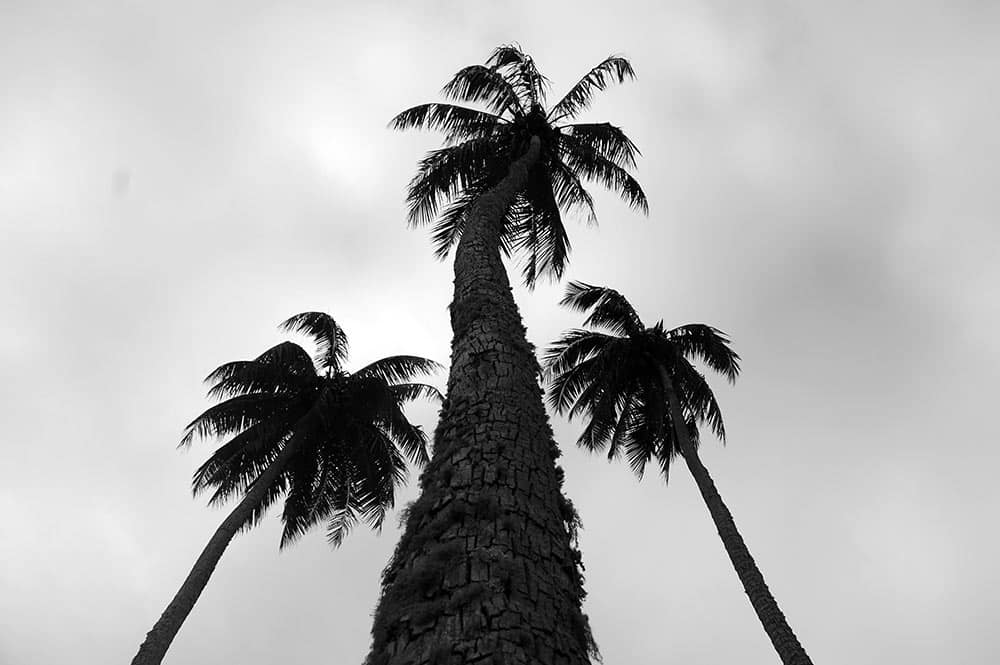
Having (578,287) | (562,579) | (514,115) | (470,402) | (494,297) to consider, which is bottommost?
(562,579)

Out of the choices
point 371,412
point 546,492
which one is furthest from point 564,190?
point 546,492

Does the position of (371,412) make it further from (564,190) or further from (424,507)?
(424,507)

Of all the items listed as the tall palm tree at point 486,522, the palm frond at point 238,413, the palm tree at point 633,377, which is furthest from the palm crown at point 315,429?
the tall palm tree at point 486,522

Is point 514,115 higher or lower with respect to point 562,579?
higher

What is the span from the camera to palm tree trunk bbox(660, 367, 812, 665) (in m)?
10.3

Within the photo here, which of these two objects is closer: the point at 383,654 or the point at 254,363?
the point at 383,654

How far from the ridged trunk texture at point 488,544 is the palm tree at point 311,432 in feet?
37.6

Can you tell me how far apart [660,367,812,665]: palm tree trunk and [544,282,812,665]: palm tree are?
0.87 metres

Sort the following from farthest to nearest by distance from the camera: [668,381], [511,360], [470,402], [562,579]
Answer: [668,381], [511,360], [470,402], [562,579]

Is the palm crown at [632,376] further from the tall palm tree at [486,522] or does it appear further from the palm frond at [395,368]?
the tall palm tree at [486,522]

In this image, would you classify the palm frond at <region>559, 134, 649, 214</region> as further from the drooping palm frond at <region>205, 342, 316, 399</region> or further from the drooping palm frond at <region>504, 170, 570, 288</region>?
the drooping palm frond at <region>205, 342, 316, 399</region>

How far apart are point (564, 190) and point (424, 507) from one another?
10.9 meters

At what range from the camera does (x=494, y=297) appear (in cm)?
479

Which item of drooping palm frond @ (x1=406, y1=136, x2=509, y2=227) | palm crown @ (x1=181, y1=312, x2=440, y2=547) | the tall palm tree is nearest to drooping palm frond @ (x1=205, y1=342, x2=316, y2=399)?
palm crown @ (x1=181, y1=312, x2=440, y2=547)
